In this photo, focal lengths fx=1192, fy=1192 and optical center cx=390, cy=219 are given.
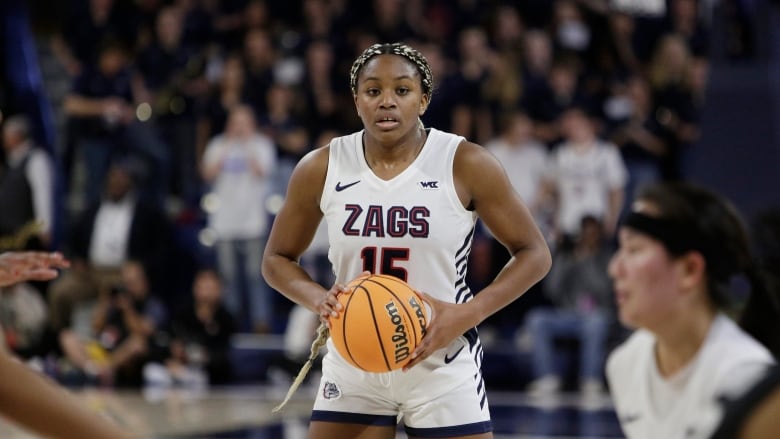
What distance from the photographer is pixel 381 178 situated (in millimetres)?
4230

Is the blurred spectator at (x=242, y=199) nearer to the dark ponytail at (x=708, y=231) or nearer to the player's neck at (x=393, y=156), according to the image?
the player's neck at (x=393, y=156)

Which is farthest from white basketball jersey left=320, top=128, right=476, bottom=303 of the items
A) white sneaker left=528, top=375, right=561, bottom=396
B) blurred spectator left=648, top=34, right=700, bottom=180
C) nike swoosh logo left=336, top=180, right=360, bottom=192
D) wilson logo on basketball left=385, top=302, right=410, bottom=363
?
blurred spectator left=648, top=34, right=700, bottom=180

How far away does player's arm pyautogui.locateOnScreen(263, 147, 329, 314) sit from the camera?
4277mm

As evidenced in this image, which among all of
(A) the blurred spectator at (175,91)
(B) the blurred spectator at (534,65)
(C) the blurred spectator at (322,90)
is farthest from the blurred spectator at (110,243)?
(B) the blurred spectator at (534,65)

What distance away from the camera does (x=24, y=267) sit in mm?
3598

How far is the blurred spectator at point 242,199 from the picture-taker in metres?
11.5

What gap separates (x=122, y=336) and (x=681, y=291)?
942 centimetres

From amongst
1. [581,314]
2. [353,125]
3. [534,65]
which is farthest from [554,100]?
[581,314]

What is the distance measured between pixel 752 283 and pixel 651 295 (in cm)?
29

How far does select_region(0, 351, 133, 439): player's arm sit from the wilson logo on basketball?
5.46 feet

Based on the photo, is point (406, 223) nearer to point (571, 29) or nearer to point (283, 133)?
point (283, 133)

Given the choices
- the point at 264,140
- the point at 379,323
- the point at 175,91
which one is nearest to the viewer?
the point at 379,323

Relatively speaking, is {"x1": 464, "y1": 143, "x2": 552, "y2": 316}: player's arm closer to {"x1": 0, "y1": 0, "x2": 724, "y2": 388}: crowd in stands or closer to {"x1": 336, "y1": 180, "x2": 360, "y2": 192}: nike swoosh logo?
{"x1": 336, "y1": 180, "x2": 360, "y2": 192}: nike swoosh logo

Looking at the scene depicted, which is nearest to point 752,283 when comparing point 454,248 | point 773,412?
point 773,412
